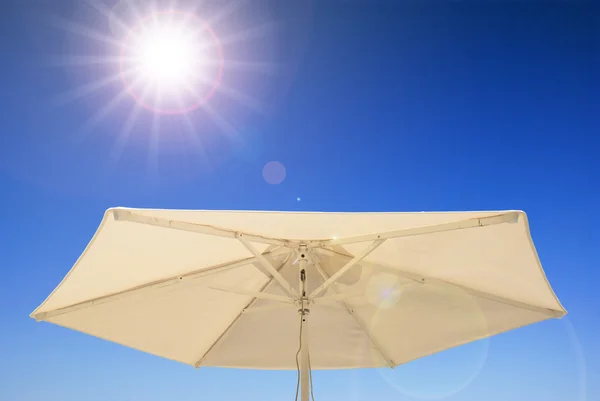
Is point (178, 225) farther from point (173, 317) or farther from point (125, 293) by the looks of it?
point (173, 317)

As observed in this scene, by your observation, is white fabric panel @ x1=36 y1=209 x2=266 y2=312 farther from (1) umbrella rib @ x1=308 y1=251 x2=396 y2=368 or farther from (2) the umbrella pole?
(1) umbrella rib @ x1=308 y1=251 x2=396 y2=368

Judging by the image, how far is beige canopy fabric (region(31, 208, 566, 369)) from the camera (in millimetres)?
3361

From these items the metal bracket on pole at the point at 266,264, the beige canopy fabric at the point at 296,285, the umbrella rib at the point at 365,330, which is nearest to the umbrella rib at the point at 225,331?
the beige canopy fabric at the point at 296,285

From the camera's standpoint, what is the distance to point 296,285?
4.66 metres

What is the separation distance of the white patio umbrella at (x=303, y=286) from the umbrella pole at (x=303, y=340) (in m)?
0.01

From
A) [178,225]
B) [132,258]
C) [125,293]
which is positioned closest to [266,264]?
[178,225]

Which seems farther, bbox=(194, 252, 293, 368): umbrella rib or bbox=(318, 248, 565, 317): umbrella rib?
bbox=(194, 252, 293, 368): umbrella rib

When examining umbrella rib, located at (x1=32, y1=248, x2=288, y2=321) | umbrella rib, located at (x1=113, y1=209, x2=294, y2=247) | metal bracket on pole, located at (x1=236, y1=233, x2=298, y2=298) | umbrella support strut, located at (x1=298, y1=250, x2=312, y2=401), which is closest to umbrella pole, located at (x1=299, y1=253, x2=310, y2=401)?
umbrella support strut, located at (x1=298, y1=250, x2=312, y2=401)

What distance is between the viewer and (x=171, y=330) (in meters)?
4.58

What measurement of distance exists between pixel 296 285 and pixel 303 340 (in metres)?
0.81

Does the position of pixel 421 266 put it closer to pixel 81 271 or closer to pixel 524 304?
pixel 524 304

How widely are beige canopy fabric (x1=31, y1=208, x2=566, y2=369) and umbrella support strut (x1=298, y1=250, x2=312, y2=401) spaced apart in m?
0.03

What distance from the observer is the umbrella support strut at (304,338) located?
3.79 metres

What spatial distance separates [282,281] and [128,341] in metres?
1.91
